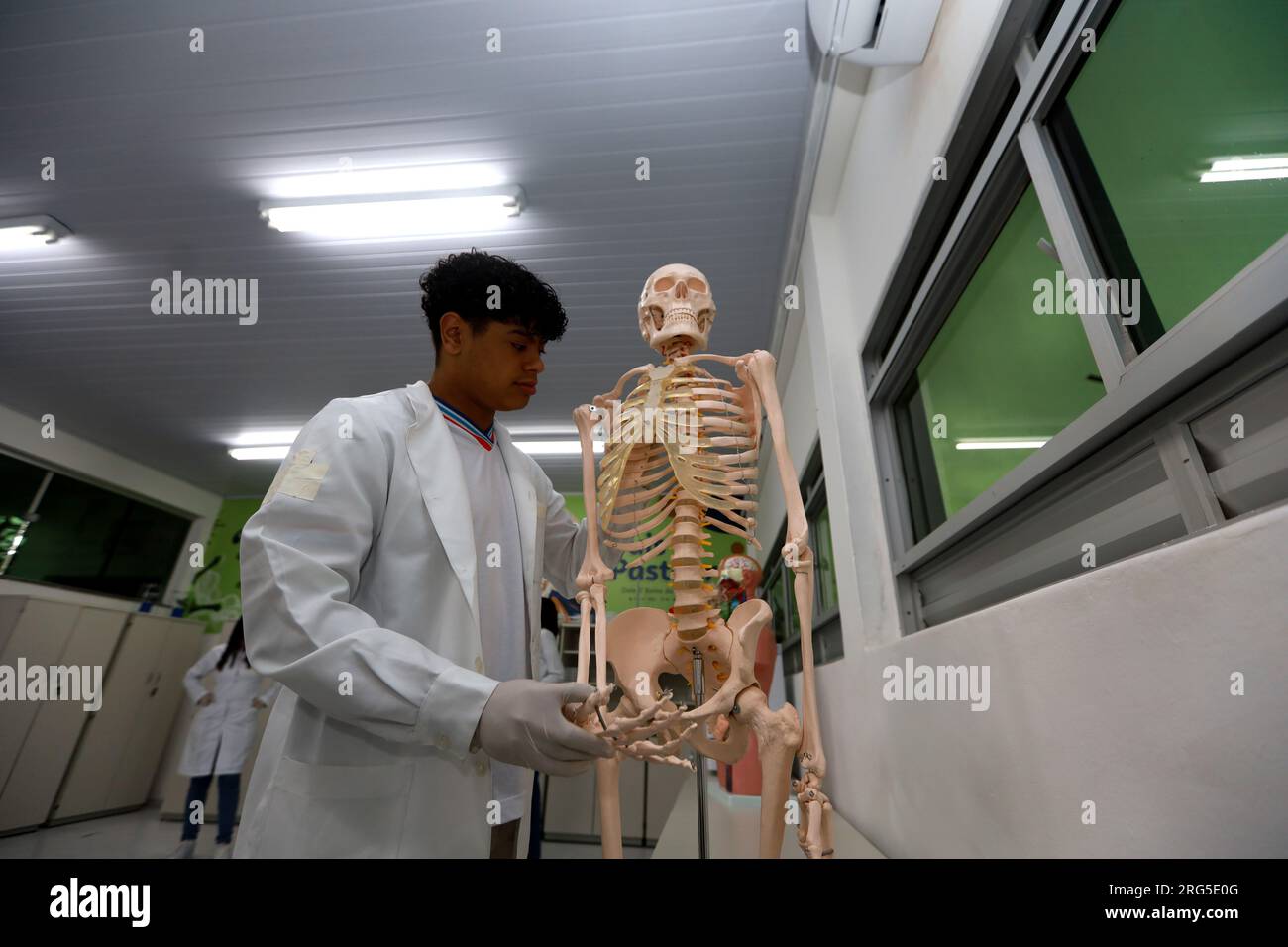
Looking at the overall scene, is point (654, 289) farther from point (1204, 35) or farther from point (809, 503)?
point (809, 503)

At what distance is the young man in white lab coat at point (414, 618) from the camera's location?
0.96 m

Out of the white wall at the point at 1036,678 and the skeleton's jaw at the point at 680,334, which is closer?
the white wall at the point at 1036,678

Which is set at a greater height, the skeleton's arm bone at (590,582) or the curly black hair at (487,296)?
the curly black hair at (487,296)

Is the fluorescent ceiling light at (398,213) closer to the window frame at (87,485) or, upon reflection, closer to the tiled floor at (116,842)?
the tiled floor at (116,842)

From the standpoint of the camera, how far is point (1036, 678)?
109cm

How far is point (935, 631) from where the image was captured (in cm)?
156

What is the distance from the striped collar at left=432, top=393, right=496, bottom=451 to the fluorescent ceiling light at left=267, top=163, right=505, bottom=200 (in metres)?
2.17

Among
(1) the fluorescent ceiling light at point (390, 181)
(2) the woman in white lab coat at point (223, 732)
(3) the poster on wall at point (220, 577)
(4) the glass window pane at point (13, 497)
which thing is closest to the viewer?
(1) the fluorescent ceiling light at point (390, 181)

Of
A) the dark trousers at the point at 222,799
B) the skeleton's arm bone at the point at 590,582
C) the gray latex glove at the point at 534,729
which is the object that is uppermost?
the skeleton's arm bone at the point at 590,582

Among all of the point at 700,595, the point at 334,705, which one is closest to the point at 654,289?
the point at 700,595

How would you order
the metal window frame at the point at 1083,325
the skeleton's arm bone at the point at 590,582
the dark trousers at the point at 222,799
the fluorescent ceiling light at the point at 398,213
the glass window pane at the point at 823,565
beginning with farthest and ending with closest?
the dark trousers at the point at 222,799, the glass window pane at the point at 823,565, the fluorescent ceiling light at the point at 398,213, the skeleton's arm bone at the point at 590,582, the metal window frame at the point at 1083,325

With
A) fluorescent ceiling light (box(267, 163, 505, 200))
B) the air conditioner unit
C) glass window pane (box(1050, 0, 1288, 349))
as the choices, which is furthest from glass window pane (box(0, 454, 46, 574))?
glass window pane (box(1050, 0, 1288, 349))

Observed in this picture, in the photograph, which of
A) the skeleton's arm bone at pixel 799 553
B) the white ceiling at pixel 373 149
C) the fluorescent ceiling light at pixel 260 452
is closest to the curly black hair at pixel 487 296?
the skeleton's arm bone at pixel 799 553

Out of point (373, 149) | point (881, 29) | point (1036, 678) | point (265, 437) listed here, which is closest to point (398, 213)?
point (373, 149)
